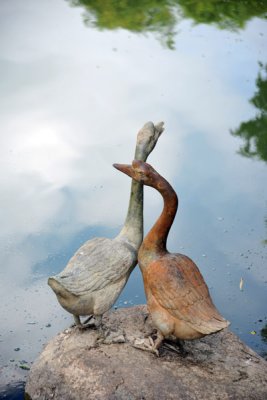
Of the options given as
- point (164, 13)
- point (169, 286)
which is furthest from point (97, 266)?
point (164, 13)

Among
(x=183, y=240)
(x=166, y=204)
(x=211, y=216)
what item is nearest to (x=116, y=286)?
(x=166, y=204)

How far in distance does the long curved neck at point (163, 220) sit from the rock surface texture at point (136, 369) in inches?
20.1

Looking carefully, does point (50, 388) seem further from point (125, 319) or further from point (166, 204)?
point (166, 204)

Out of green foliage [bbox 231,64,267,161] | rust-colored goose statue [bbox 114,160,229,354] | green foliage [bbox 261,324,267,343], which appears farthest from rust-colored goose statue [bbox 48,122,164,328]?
green foliage [bbox 231,64,267,161]

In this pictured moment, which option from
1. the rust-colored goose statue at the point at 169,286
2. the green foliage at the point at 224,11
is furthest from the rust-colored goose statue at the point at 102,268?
the green foliage at the point at 224,11

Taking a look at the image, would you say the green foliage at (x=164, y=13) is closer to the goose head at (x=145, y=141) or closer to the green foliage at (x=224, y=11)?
the green foliage at (x=224, y=11)

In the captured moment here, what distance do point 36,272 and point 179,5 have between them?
552 centimetres

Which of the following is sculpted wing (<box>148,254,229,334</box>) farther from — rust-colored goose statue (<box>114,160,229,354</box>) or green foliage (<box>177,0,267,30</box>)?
green foliage (<box>177,0,267,30</box>)

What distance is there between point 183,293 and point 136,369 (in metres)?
0.44

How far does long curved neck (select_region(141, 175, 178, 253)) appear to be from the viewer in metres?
3.33

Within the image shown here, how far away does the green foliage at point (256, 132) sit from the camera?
6363 mm

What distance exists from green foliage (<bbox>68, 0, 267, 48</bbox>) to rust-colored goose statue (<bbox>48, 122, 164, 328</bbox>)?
4.84 meters

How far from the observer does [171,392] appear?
3.19 m

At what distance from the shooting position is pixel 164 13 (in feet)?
28.7
